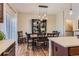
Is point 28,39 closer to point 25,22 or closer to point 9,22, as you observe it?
point 25,22

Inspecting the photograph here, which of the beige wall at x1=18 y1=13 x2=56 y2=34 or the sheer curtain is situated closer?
the sheer curtain

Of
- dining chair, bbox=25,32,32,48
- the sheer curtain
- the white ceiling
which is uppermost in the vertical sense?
the white ceiling

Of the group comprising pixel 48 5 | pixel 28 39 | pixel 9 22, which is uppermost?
pixel 48 5

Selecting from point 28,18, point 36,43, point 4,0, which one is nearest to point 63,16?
point 36,43

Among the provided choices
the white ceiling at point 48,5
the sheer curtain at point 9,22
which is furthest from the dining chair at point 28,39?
the white ceiling at point 48,5

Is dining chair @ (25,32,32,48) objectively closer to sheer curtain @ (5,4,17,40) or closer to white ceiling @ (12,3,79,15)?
sheer curtain @ (5,4,17,40)

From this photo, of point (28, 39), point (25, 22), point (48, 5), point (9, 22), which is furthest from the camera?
point (25, 22)

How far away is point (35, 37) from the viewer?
19.1 feet

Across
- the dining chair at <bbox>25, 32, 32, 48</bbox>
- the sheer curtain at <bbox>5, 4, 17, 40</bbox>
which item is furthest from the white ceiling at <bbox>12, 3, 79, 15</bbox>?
the dining chair at <bbox>25, 32, 32, 48</bbox>

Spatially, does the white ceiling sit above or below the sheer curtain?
above

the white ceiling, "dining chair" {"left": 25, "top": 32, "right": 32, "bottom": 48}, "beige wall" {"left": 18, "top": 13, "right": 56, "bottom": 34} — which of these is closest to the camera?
the white ceiling

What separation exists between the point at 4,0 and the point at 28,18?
5.23m

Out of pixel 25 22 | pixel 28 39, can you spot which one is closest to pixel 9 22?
pixel 28 39

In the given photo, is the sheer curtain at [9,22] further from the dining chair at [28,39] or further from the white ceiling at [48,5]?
the dining chair at [28,39]
